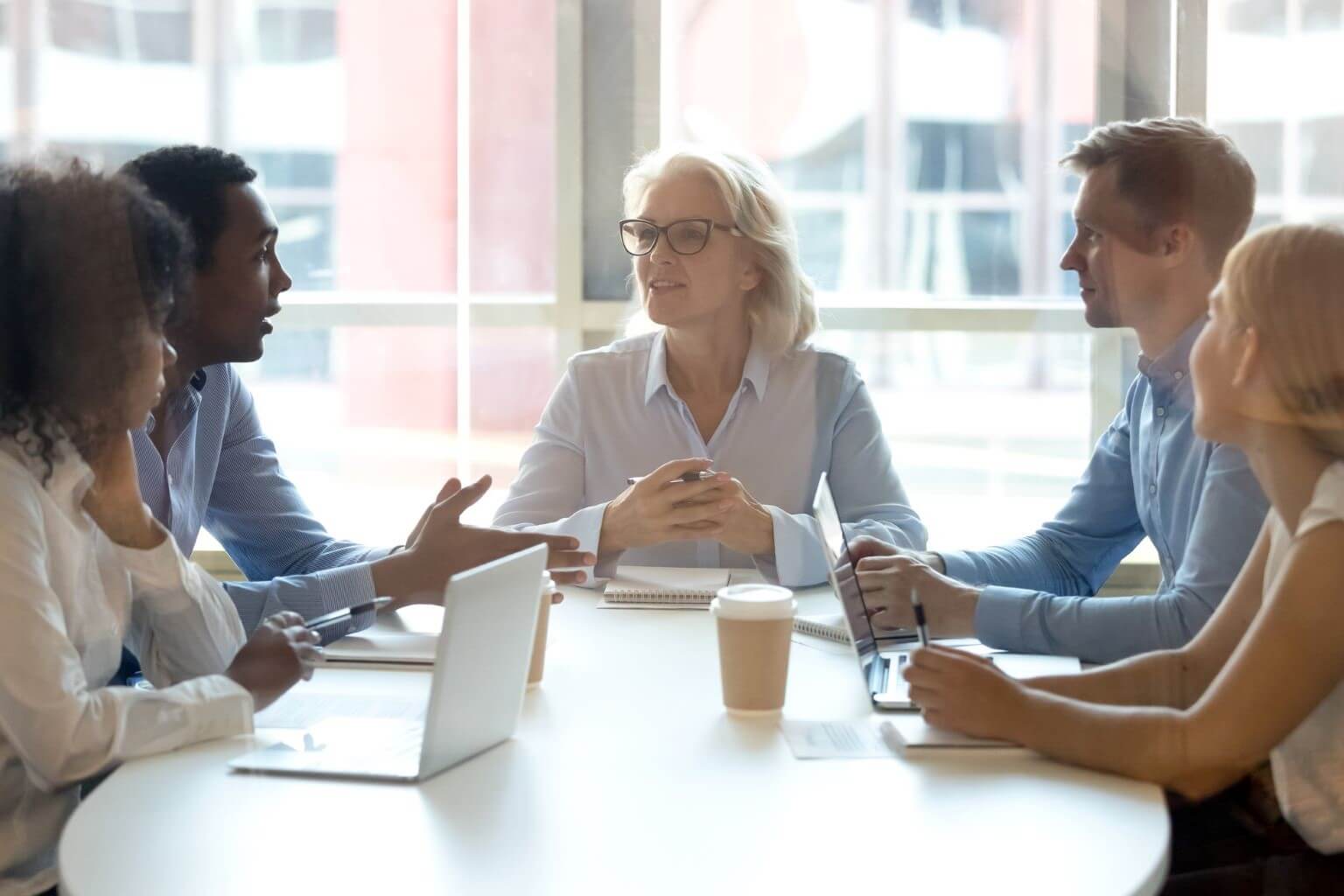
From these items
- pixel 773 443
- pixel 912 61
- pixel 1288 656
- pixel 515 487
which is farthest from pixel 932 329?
pixel 1288 656


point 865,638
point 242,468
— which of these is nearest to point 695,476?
point 865,638

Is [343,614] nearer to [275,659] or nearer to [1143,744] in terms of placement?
[275,659]

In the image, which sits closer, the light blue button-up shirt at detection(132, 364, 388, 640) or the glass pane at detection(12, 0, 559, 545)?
the light blue button-up shirt at detection(132, 364, 388, 640)

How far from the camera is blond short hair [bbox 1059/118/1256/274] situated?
1942 mm

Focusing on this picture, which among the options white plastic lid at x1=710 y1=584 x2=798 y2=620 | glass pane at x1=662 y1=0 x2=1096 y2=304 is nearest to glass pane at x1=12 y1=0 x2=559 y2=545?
glass pane at x1=662 y1=0 x2=1096 y2=304

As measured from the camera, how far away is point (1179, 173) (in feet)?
6.48

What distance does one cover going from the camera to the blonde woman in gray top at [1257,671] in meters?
1.26

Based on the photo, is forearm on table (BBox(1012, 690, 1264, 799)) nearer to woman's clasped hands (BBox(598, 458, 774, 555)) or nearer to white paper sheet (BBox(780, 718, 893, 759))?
white paper sheet (BBox(780, 718, 893, 759))

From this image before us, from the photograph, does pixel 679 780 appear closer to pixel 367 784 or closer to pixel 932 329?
pixel 367 784

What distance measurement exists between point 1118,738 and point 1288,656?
0.17 meters

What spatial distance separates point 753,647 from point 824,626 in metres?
0.40

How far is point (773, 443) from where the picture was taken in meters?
2.49

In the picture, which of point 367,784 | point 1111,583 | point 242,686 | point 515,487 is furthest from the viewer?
point 1111,583

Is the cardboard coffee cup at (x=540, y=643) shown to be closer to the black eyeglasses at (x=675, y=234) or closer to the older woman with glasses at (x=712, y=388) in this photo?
the older woman with glasses at (x=712, y=388)
